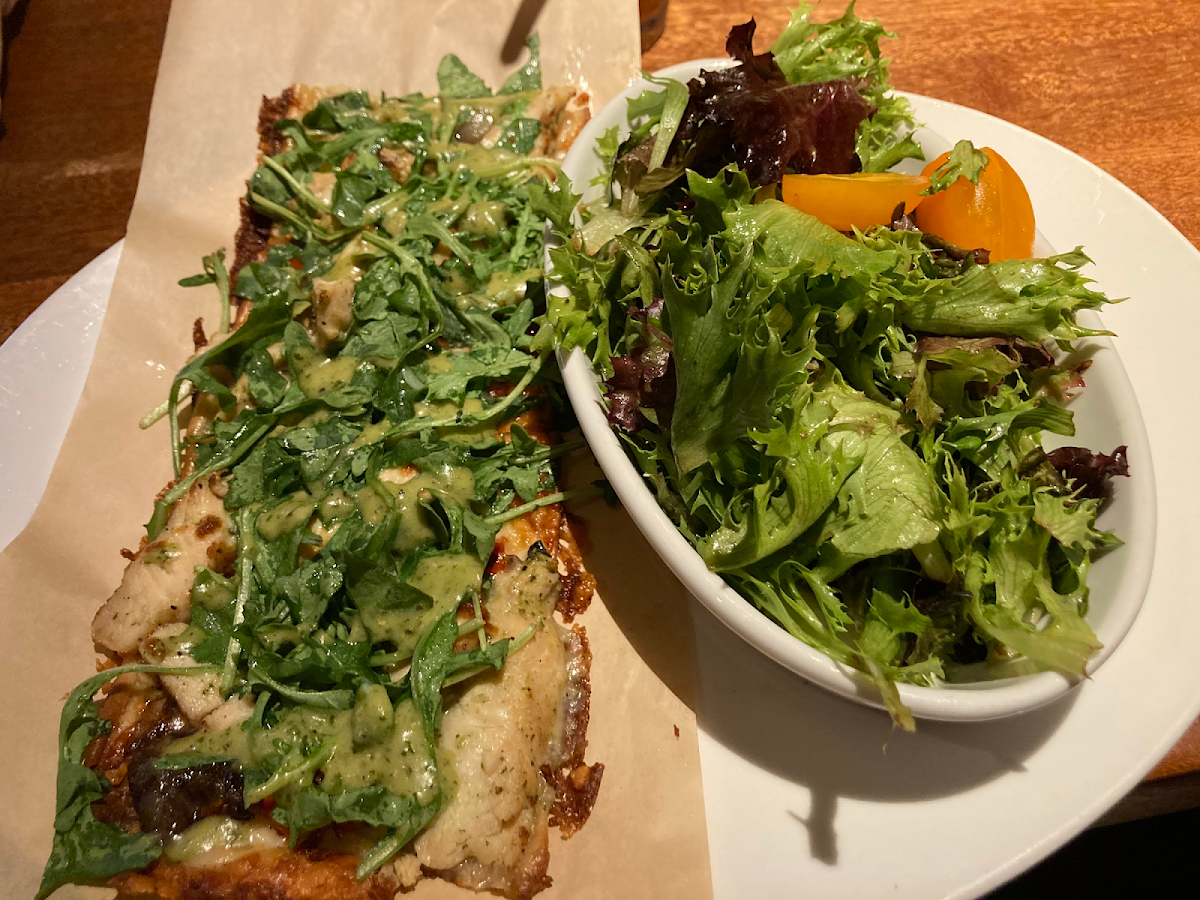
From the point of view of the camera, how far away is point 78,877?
1222 millimetres

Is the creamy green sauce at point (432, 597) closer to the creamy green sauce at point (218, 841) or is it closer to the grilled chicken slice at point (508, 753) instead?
the grilled chicken slice at point (508, 753)

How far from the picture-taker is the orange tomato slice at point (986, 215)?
1.46 metres

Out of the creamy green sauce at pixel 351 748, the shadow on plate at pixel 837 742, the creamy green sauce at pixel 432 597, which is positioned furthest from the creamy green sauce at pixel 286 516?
the shadow on plate at pixel 837 742

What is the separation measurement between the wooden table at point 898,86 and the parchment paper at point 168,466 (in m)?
0.47

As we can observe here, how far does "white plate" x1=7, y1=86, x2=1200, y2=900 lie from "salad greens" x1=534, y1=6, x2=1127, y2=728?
0.23 m

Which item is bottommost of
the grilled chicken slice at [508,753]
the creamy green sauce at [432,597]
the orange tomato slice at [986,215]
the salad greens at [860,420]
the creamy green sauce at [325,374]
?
the grilled chicken slice at [508,753]

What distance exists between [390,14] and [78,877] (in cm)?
253

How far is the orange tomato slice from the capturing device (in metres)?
1.46

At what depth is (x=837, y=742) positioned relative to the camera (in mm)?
1295

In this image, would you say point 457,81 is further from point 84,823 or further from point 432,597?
point 84,823

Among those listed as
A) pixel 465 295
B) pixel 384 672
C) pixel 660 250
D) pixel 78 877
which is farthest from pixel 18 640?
pixel 660 250

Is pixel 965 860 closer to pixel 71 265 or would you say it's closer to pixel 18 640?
pixel 18 640

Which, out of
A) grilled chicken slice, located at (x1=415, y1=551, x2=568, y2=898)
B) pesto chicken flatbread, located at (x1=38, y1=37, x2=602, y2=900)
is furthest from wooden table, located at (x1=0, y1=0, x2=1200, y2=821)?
grilled chicken slice, located at (x1=415, y1=551, x2=568, y2=898)

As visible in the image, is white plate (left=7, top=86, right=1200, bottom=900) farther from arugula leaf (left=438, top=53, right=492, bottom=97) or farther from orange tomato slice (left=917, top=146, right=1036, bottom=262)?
arugula leaf (left=438, top=53, right=492, bottom=97)
